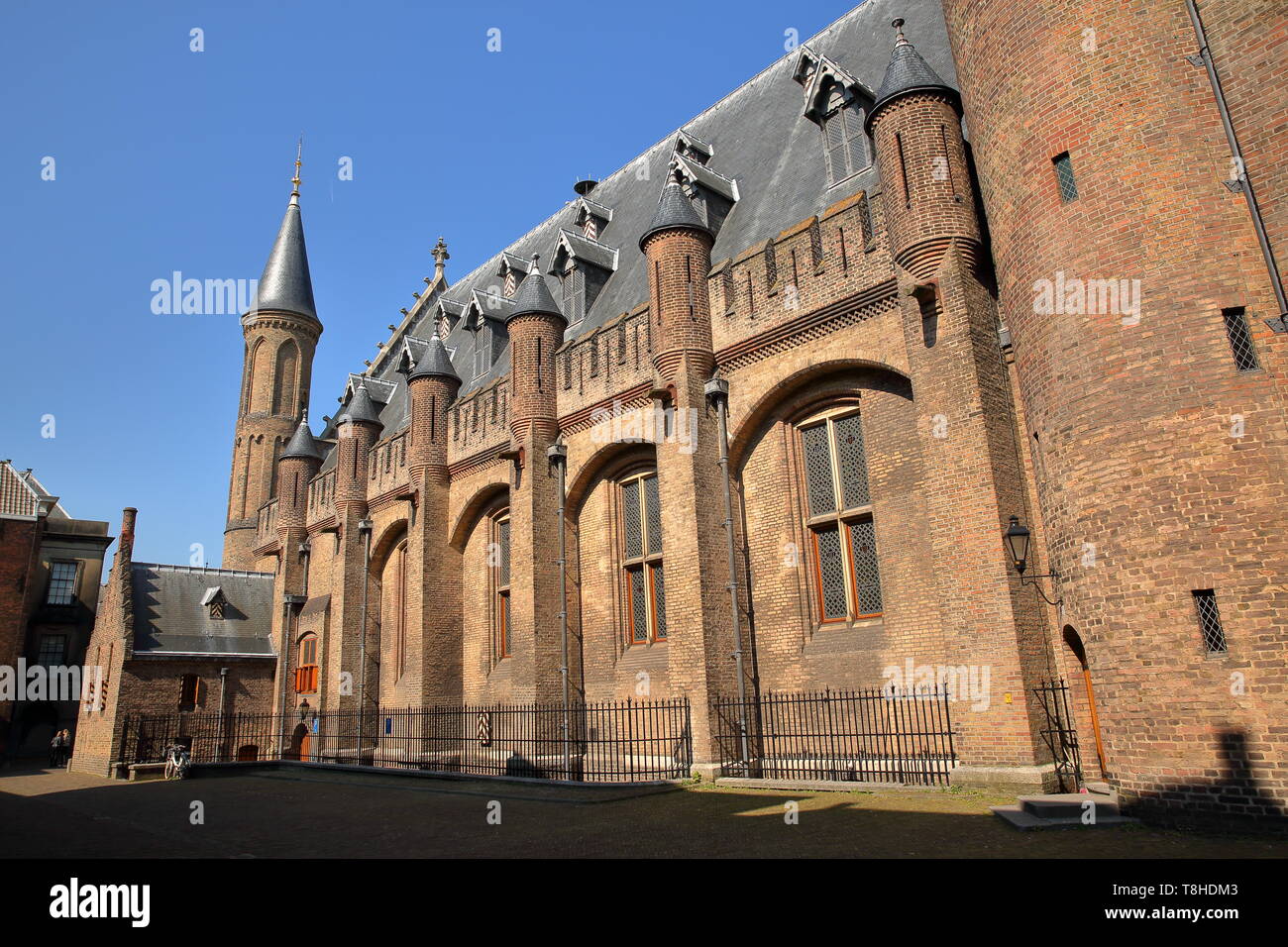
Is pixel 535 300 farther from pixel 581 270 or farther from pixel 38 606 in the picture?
pixel 38 606

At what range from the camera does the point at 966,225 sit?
13266 mm

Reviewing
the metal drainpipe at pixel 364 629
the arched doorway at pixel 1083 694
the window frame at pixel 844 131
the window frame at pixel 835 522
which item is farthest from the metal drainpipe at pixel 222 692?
the arched doorway at pixel 1083 694

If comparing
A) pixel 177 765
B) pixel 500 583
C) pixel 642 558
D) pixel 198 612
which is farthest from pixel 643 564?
pixel 198 612

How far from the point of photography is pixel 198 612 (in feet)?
105

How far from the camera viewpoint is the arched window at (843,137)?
1725cm

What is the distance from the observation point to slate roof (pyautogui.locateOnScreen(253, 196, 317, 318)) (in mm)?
39656

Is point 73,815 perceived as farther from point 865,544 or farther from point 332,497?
point 332,497

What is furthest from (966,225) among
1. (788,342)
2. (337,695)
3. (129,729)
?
(129,729)

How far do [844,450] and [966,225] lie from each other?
441 cm

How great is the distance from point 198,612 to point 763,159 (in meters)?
26.1

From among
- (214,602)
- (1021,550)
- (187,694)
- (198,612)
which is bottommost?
(187,694)

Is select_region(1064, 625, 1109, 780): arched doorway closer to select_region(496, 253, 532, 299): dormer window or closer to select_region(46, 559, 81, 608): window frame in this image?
select_region(496, 253, 532, 299): dormer window

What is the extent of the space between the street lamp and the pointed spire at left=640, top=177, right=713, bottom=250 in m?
9.32

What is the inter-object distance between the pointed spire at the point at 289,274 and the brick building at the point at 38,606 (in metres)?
13.4
